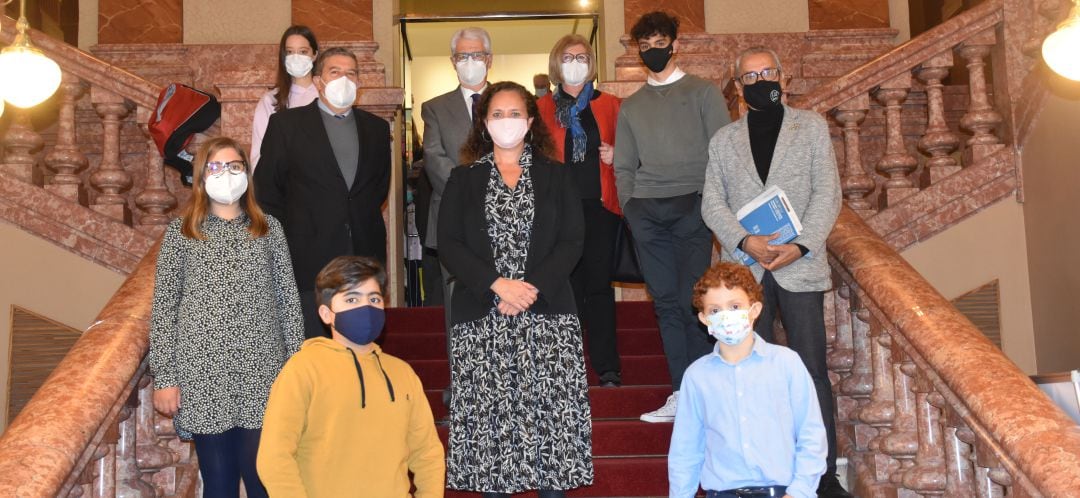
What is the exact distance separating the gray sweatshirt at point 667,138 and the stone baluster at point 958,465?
1.56 metres

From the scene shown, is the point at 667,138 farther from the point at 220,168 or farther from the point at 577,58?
the point at 220,168

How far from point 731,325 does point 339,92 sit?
2.20 meters

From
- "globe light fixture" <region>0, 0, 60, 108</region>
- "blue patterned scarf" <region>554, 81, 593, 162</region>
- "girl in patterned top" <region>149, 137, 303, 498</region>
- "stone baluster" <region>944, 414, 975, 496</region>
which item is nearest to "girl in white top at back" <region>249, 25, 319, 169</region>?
"globe light fixture" <region>0, 0, 60, 108</region>

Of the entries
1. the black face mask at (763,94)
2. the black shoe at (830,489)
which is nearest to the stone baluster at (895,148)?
the black face mask at (763,94)

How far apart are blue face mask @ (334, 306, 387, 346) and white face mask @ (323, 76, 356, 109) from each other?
1.86 m

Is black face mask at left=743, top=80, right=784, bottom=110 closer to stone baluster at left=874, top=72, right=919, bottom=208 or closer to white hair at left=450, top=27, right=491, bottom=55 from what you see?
white hair at left=450, top=27, right=491, bottom=55

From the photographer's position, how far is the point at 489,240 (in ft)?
14.8

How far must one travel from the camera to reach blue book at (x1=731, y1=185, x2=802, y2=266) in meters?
4.78

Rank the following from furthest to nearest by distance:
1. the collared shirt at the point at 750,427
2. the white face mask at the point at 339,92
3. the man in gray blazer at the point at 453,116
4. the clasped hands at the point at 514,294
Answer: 1. the man in gray blazer at the point at 453,116
2. the white face mask at the point at 339,92
3. the clasped hands at the point at 514,294
4. the collared shirt at the point at 750,427

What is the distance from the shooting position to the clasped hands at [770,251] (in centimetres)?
482

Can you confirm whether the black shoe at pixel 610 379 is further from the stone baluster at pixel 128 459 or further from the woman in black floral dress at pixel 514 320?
the stone baluster at pixel 128 459

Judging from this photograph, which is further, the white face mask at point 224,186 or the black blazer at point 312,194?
the black blazer at point 312,194

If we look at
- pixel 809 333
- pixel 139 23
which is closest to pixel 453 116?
pixel 809 333

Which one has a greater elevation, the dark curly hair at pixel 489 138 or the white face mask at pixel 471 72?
the white face mask at pixel 471 72
